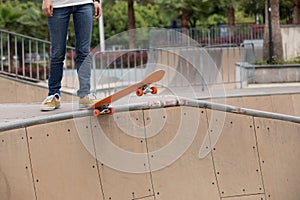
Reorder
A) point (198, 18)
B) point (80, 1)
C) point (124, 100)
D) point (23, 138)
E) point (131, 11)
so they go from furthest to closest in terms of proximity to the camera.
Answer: point (198, 18), point (131, 11), point (124, 100), point (80, 1), point (23, 138)

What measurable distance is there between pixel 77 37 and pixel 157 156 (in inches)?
60.1

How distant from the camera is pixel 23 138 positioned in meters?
5.74

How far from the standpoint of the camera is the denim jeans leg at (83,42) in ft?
21.8

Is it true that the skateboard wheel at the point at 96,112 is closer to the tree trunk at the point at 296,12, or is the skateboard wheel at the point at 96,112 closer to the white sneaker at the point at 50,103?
the white sneaker at the point at 50,103

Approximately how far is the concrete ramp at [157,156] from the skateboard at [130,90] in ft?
0.36

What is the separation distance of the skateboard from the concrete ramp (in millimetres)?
109

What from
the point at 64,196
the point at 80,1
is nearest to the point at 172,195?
the point at 64,196

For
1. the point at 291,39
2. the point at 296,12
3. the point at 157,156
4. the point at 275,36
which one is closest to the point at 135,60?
the point at 275,36

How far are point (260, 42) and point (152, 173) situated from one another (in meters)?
18.6

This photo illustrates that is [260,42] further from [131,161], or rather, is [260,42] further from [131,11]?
[131,161]

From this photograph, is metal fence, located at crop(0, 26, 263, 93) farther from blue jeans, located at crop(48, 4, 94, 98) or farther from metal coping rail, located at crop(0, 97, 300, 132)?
A: blue jeans, located at crop(48, 4, 94, 98)

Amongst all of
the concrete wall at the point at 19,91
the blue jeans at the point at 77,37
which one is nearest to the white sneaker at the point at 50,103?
the blue jeans at the point at 77,37

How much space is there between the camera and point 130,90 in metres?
6.28

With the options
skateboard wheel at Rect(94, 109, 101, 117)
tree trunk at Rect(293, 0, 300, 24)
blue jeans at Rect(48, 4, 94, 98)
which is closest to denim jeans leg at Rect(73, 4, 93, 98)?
blue jeans at Rect(48, 4, 94, 98)
